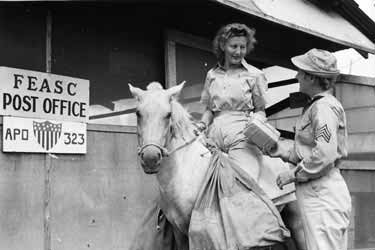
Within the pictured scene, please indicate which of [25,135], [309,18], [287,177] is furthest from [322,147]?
[309,18]

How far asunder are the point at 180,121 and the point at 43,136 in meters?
2.95

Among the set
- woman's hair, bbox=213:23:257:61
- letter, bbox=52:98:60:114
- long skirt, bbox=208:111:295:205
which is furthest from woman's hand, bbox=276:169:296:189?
letter, bbox=52:98:60:114

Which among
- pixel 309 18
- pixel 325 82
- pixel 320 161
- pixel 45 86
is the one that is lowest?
pixel 320 161

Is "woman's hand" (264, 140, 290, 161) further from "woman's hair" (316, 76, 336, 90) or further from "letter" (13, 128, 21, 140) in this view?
"letter" (13, 128, 21, 140)

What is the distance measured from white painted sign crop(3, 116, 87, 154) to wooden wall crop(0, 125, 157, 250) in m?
0.09

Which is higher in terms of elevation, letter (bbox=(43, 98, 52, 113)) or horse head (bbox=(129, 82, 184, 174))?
letter (bbox=(43, 98, 52, 113))

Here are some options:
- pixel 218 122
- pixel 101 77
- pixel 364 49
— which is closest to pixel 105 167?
pixel 101 77

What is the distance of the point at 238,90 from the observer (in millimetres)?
5504

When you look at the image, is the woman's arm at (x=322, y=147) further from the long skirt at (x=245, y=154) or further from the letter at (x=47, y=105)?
the letter at (x=47, y=105)

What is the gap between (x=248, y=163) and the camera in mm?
5219

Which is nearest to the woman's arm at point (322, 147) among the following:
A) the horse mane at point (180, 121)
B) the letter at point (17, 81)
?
the horse mane at point (180, 121)

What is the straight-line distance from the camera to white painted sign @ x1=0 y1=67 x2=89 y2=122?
7195 mm

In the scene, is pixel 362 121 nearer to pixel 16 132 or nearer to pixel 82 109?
pixel 82 109

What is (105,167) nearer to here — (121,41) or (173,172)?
(121,41)
